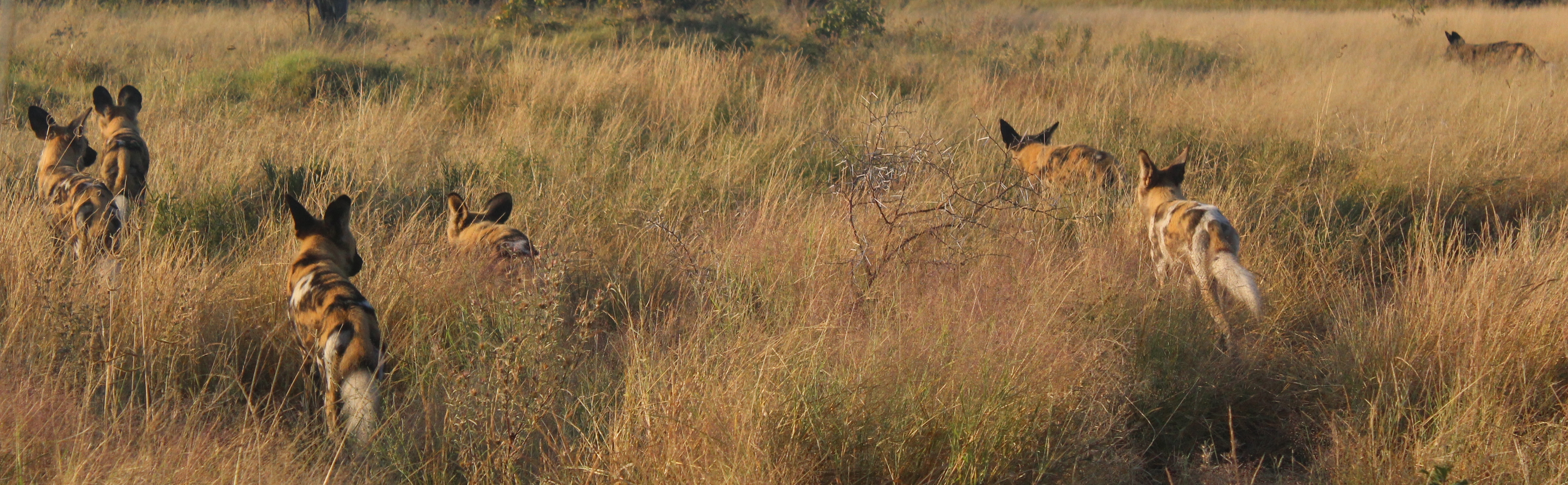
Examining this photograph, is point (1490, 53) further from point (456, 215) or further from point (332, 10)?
point (332, 10)

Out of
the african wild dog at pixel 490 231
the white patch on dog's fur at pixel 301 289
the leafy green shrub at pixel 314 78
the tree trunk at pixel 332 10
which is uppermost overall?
the white patch on dog's fur at pixel 301 289

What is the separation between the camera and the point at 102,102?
5.64 m

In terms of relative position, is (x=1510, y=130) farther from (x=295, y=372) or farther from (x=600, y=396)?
(x=295, y=372)

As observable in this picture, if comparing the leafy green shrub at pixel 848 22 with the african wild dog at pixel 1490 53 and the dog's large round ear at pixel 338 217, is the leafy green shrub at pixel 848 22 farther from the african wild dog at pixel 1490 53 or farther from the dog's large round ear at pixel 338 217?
the dog's large round ear at pixel 338 217

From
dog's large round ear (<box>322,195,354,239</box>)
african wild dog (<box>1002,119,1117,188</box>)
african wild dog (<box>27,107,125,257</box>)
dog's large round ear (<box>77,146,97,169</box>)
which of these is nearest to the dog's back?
african wild dog (<box>1002,119,1117,188</box>)

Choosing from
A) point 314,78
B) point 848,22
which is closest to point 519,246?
point 314,78

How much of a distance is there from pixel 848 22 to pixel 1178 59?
12.8 feet

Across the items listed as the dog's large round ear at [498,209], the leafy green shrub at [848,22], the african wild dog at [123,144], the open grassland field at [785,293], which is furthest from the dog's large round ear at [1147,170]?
the leafy green shrub at [848,22]

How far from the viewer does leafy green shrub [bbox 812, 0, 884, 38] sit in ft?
44.0

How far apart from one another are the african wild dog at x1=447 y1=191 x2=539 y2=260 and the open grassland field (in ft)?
0.48

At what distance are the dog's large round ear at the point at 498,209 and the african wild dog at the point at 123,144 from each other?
156 centimetres

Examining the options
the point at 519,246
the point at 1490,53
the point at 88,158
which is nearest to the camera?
the point at 519,246

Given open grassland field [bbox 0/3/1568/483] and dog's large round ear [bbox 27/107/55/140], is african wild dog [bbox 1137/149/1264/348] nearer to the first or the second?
open grassland field [bbox 0/3/1568/483]

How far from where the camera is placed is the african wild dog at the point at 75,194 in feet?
14.8
